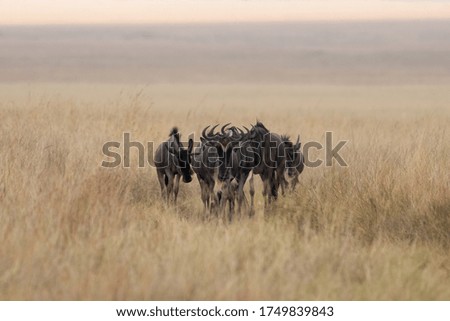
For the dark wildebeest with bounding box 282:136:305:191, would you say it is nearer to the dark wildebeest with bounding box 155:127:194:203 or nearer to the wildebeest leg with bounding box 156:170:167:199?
the dark wildebeest with bounding box 155:127:194:203

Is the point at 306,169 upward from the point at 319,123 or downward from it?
downward

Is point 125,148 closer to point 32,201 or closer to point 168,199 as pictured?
point 168,199

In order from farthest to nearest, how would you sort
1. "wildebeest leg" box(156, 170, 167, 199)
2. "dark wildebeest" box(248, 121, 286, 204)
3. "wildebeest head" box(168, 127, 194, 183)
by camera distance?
"wildebeest leg" box(156, 170, 167, 199) < "wildebeest head" box(168, 127, 194, 183) < "dark wildebeest" box(248, 121, 286, 204)

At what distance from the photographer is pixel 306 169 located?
559 inches

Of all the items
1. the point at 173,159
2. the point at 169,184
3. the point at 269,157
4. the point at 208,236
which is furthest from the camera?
the point at 169,184

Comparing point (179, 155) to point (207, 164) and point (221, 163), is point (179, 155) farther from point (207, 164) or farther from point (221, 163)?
point (221, 163)

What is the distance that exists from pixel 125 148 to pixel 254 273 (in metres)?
6.89

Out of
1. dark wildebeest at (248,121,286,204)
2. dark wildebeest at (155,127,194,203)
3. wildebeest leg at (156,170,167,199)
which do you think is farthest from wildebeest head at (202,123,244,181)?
wildebeest leg at (156,170,167,199)

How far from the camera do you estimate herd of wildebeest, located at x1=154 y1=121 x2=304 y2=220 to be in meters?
10.1

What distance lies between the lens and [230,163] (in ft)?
33.3

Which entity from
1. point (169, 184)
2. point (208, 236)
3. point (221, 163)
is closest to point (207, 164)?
point (221, 163)

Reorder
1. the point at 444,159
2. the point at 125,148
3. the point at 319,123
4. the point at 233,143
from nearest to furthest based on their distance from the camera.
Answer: the point at 233,143, the point at 444,159, the point at 125,148, the point at 319,123

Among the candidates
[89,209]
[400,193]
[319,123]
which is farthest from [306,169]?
[319,123]

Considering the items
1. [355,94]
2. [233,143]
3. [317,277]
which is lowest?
[317,277]
